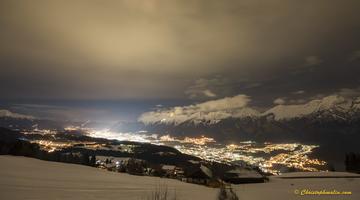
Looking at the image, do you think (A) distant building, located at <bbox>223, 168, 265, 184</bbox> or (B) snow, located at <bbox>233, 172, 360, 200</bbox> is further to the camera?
(A) distant building, located at <bbox>223, 168, 265, 184</bbox>

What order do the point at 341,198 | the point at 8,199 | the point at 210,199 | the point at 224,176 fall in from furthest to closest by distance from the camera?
the point at 224,176 → the point at 341,198 → the point at 210,199 → the point at 8,199

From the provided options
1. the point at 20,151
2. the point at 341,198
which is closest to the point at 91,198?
the point at 341,198

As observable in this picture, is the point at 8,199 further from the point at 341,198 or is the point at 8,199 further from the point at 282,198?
the point at 341,198

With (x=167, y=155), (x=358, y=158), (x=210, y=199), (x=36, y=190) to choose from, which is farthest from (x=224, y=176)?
(x=167, y=155)

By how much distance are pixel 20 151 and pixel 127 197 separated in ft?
156

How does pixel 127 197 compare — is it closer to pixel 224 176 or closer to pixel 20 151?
pixel 224 176

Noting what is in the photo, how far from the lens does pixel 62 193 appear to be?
1442cm

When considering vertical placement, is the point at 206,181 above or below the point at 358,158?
below

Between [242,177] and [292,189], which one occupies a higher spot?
[242,177]

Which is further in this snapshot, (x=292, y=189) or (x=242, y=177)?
(x=242, y=177)

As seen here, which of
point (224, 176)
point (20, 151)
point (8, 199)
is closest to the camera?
point (8, 199)

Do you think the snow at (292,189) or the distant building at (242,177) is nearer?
the snow at (292,189)

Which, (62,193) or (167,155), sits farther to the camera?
(167,155)

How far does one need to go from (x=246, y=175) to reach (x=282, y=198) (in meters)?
23.4
